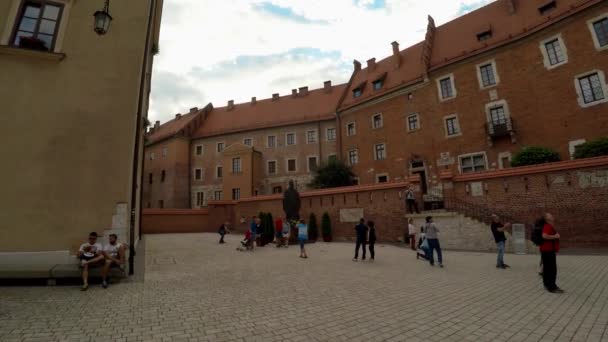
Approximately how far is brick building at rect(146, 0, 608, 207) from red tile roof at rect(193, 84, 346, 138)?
277mm

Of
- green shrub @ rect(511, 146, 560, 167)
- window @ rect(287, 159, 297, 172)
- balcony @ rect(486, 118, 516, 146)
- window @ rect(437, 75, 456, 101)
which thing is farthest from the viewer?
window @ rect(287, 159, 297, 172)

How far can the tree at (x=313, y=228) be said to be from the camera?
1989 centimetres

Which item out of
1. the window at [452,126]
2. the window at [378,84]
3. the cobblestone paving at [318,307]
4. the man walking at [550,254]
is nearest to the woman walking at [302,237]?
the cobblestone paving at [318,307]

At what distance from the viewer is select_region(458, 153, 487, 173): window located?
21141 mm

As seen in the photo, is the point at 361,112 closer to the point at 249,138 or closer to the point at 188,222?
the point at 249,138

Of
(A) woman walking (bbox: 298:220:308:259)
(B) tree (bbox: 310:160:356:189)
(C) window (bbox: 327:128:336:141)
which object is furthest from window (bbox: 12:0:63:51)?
(C) window (bbox: 327:128:336:141)

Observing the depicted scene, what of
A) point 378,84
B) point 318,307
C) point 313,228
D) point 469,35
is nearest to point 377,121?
point 378,84

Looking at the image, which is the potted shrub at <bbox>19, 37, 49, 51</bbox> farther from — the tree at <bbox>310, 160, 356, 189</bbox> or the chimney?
the chimney

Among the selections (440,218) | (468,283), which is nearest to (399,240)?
(440,218)

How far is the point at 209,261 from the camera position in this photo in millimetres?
10781

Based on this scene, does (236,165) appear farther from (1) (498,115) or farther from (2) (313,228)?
(1) (498,115)

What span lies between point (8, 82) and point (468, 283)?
43.9 feet

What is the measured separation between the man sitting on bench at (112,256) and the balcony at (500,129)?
22370mm

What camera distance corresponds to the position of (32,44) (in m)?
8.52
